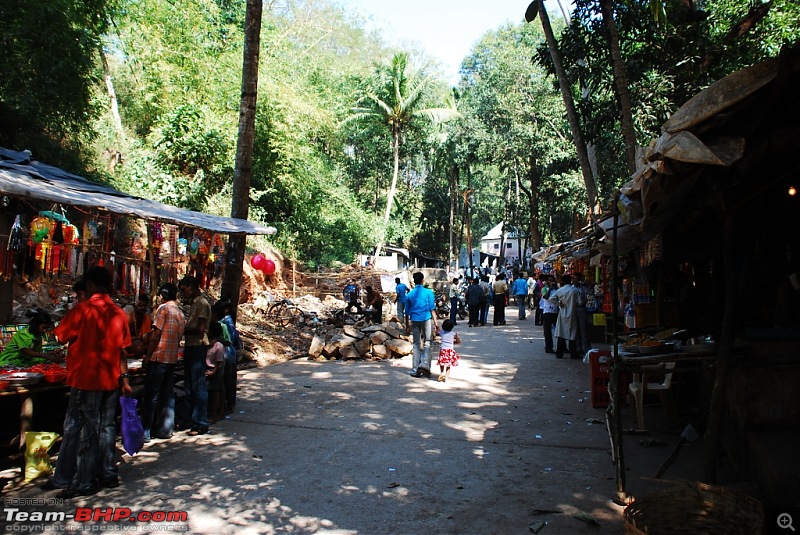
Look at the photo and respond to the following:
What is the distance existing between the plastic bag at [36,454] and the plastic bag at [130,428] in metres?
0.63

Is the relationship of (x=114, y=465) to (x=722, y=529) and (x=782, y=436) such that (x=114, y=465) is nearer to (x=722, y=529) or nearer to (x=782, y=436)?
(x=722, y=529)

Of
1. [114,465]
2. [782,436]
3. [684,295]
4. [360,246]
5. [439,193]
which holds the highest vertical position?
[439,193]

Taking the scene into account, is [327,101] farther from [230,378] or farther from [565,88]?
[230,378]

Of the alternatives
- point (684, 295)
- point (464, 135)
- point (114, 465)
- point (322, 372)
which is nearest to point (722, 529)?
point (114, 465)

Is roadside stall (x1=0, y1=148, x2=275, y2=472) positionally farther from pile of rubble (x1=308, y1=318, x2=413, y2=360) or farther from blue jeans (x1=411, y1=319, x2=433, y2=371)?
pile of rubble (x1=308, y1=318, x2=413, y2=360)

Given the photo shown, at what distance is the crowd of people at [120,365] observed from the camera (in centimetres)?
509

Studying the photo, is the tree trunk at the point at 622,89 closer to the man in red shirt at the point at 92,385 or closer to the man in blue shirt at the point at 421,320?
the man in blue shirt at the point at 421,320

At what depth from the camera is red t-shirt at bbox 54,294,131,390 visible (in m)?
5.07

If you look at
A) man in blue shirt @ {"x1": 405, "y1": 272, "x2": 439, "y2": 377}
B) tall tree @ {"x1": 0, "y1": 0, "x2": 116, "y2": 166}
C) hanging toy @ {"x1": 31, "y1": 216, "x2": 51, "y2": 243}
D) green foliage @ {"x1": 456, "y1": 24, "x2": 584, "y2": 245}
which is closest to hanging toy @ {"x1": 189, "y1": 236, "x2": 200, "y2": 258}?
hanging toy @ {"x1": 31, "y1": 216, "x2": 51, "y2": 243}

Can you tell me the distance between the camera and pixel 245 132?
9.48 metres

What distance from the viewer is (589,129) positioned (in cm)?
1349

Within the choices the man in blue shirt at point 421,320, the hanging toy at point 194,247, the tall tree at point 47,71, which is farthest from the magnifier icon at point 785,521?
the tall tree at point 47,71

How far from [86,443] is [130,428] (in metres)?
0.62

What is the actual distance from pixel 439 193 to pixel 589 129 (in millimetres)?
37755
